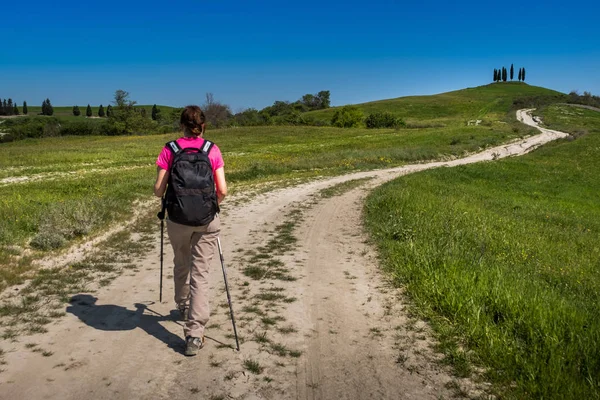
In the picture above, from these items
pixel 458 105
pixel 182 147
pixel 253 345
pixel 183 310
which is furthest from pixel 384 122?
pixel 253 345

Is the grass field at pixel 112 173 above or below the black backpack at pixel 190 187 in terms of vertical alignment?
below

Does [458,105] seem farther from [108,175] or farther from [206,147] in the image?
[206,147]

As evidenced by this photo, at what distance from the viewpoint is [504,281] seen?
6.70 metres

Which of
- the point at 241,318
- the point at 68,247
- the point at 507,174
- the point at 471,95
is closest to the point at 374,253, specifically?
the point at 241,318

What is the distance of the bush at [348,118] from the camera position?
100062mm

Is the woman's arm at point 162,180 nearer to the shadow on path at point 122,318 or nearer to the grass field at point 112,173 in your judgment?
the shadow on path at point 122,318

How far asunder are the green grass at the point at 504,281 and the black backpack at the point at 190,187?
3.01 m

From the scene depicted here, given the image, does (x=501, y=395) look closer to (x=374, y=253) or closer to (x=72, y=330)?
(x=72, y=330)

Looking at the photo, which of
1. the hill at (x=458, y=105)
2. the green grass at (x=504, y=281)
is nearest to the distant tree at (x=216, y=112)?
the hill at (x=458, y=105)

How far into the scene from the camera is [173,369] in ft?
15.0

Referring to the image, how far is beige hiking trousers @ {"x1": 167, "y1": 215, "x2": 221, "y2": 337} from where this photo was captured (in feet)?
16.5

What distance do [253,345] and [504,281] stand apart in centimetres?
384

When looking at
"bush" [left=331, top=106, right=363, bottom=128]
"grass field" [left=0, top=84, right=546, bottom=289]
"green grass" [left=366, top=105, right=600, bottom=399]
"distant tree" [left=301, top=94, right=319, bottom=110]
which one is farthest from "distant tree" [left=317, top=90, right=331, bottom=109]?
"green grass" [left=366, top=105, right=600, bottom=399]

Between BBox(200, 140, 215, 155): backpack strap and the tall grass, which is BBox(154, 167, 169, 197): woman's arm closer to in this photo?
BBox(200, 140, 215, 155): backpack strap
